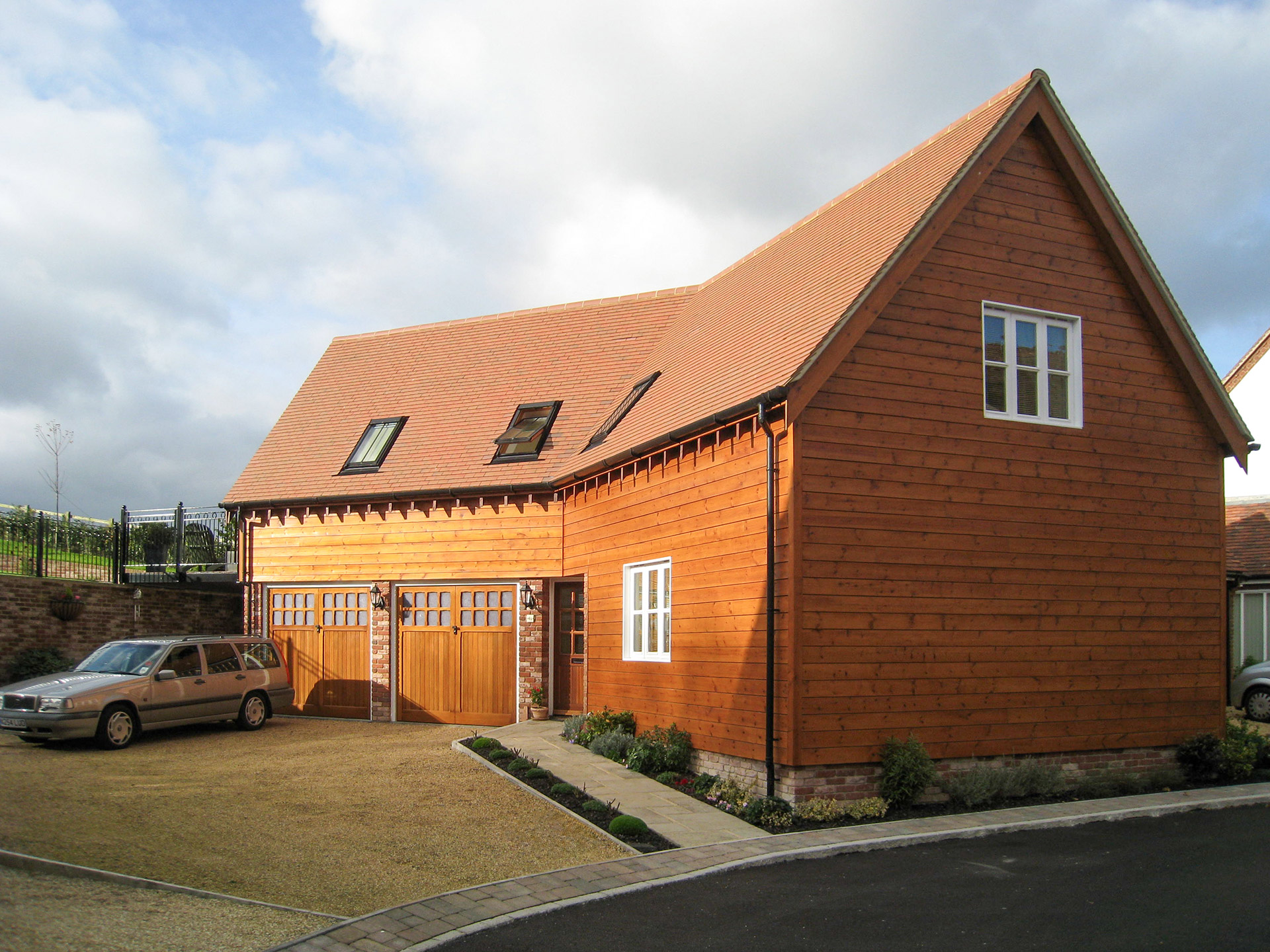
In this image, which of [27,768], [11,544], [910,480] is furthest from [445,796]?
[11,544]

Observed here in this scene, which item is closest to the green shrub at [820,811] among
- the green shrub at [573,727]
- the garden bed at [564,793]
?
the garden bed at [564,793]

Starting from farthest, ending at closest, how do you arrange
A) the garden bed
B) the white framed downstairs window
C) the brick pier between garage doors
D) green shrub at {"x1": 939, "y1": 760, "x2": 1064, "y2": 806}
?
the brick pier between garage doors < the white framed downstairs window < green shrub at {"x1": 939, "y1": 760, "x2": 1064, "y2": 806} < the garden bed

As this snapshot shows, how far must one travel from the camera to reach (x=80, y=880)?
7.37 metres

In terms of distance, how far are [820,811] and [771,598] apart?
212 centimetres

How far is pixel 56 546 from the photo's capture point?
22141mm

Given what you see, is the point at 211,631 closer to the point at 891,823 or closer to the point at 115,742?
the point at 115,742

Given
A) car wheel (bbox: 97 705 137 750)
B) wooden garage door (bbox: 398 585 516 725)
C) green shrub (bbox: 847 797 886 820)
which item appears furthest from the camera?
wooden garage door (bbox: 398 585 516 725)

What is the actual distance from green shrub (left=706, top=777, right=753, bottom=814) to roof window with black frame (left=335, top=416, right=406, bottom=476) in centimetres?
1095

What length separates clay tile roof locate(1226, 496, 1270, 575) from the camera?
2123cm

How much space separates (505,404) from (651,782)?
32.6ft

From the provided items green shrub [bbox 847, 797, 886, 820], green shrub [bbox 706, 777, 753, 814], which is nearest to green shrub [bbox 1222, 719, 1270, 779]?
green shrub [bbox 847, 797, 886, 820]

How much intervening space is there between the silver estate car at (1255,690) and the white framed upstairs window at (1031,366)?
9683 millimetres

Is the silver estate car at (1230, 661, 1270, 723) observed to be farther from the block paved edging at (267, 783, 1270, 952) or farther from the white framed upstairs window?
the white framed upstairs window

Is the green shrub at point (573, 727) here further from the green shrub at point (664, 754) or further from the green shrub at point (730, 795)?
the green shrub at point (730, 795)
